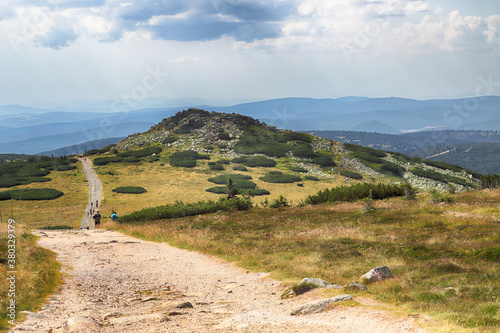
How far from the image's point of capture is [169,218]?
4056 centimetres

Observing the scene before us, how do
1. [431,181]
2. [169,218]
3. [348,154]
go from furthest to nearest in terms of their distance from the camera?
[348,154], [431,181], [169,218]

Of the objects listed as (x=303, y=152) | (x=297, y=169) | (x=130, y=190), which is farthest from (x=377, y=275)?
(x=303, y=152)

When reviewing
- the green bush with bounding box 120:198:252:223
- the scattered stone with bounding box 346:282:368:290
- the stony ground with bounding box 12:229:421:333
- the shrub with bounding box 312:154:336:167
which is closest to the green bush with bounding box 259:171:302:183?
the shrub with bounding box 312:154:336:167

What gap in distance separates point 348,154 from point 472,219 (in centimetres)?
9691

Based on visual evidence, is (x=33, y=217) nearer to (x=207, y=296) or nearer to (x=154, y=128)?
(x=207, y=296)

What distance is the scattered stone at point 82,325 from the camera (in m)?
8.46

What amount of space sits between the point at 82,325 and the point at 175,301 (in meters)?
3.56

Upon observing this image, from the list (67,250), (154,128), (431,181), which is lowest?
(431,181)

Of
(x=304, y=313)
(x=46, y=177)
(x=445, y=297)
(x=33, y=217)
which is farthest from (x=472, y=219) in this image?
(x=46, y=177)

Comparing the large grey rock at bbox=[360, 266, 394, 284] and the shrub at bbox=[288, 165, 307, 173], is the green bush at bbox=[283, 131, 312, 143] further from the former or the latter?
the large grey rock at bbox=[360, 266, 394, 284]

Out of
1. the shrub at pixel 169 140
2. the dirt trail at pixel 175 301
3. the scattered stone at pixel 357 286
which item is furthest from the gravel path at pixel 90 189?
the scattered stone at pixel 357 286

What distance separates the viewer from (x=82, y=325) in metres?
8.67

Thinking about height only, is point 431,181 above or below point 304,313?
below

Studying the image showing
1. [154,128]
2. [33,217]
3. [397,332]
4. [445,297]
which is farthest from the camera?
[154,128]
